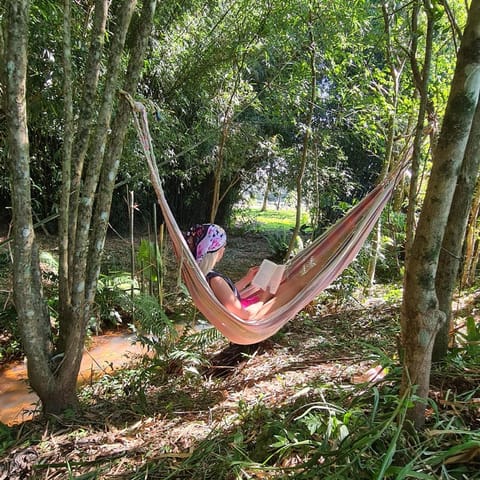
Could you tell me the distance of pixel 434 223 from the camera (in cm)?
94

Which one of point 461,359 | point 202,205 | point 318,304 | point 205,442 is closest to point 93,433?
point 205,442

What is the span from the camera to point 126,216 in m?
5.84

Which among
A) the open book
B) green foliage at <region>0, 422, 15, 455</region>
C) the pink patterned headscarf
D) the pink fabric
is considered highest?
the pink patterned headscarf

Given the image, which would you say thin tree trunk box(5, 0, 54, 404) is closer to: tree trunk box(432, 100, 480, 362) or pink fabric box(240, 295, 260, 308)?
pink fabric box(240, 295, 260, 308)

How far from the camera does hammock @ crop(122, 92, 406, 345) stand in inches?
59.3

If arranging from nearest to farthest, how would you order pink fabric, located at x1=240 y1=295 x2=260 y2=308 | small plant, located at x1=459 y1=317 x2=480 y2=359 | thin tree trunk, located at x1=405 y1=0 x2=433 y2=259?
small plant, located at x1=459 y1=317 x2=480 y2=359 → thin tree trunk, located at x1=405 y1=0 x2=433 y2=259 → pink fabric, located at x1=240 y1=295 x2=260 y2=308

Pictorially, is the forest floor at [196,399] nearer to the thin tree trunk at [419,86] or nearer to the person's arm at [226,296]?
the person's arm at [226,296]

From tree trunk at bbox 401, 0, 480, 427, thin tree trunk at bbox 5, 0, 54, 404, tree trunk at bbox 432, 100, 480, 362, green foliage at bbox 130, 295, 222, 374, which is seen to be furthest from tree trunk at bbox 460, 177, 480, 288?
thin tree trunk at bbox 5, 0, 54, 404

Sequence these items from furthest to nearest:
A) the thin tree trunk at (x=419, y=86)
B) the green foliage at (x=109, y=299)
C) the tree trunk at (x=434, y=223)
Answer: the green foliage at (x=109, y=299), the thin tree trunk at (x=419, y=86), the tree trunk at (x=434, y=223)

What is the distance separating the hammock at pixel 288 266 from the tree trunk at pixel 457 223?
517mm

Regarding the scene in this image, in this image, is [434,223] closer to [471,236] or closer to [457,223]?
[457,223]

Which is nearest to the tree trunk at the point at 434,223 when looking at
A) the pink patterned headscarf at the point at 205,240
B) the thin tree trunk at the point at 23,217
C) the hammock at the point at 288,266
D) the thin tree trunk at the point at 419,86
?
the thin tree trunk at the point at 419,86

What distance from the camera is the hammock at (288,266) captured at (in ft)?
4.94

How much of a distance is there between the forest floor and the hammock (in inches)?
9.9
